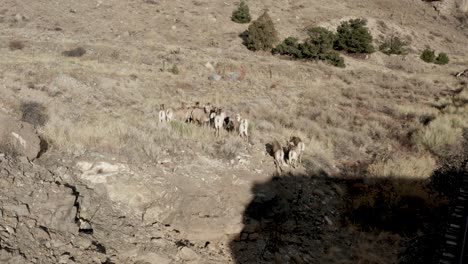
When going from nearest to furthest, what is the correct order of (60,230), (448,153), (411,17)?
(60,230)
(448,153)
(411,17)

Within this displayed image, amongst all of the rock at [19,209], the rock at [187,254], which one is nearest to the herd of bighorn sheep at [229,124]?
the rock at [187,254]

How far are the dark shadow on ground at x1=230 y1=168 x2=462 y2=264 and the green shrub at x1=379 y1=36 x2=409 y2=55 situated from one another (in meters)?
32.9

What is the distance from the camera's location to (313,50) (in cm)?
3525

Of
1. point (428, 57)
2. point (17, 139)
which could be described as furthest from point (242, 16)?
point (17, 139)

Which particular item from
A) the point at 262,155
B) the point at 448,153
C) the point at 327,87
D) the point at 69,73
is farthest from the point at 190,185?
the point at 327,87

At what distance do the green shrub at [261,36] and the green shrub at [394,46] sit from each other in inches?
544

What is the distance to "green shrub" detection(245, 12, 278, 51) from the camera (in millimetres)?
36750

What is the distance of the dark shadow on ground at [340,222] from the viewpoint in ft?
32.0

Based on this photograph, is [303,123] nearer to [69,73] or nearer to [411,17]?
[69,73]

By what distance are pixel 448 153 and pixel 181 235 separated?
1198 centimetres

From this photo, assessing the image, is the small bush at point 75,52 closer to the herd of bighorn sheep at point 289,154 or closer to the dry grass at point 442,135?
the herd of bighorn sheep at point 289,154

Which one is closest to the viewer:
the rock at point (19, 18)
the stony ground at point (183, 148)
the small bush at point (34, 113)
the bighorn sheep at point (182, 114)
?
the stony ground at point (183, 148)

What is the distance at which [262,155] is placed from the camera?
43.9 ft

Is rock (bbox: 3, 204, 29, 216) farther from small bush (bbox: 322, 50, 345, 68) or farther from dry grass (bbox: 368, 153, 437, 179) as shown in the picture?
small bush (bbox: 322, 50, 345, 68)
